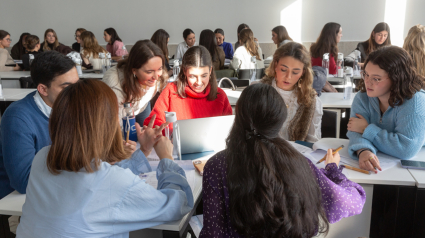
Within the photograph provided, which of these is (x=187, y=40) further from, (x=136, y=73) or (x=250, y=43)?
(x=136, y=73)

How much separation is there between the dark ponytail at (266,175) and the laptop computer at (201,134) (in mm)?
631

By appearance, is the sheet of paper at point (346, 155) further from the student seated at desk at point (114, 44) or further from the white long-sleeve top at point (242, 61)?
the student seated at desk at point (114, 44)

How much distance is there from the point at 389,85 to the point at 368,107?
0.20 m

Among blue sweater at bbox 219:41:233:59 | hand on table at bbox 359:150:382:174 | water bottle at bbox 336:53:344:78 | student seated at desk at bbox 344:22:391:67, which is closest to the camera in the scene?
hand on table at bbox 359:150:382:174

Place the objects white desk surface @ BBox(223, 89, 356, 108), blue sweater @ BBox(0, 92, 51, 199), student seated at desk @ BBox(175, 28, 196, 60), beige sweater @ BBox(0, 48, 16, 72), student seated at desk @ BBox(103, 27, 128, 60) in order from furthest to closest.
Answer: student seated at desk @ BBox(103, 27, 128, 60), student seated at desk @ BBox(175, 28, 196, 60), beige sweater @ BBox(0, 48, 16, 72), white desk surface @ BBox(223, 89, 356, 108), blue sweater @ BBox(0, 92, 51, 199)

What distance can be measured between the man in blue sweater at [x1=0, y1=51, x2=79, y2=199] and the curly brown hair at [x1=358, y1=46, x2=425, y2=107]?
1.50 m

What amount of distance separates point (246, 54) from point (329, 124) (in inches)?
104

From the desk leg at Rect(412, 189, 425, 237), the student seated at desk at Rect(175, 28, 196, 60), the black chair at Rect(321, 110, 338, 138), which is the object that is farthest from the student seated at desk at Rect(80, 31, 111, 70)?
the desk leg at Rect(412, 189, 425, 237)

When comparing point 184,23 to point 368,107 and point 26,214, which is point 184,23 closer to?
point 368,107

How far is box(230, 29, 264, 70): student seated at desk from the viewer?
4664 mm

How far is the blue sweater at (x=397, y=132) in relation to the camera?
155cm

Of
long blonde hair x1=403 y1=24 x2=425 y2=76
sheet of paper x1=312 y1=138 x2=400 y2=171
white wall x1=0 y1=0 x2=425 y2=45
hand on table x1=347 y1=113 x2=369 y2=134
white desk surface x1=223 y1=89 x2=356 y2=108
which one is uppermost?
white wall x1=0 y1=0 x2=425 y2=45

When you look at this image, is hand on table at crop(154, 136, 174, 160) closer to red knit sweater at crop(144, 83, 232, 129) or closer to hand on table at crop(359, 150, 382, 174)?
red knit sweater at crop(144, 83, 232, 129)

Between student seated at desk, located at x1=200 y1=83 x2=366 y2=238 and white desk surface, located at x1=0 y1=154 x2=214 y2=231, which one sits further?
white desk surface, located at x1=0 y1=154 x2=214 y2=231
